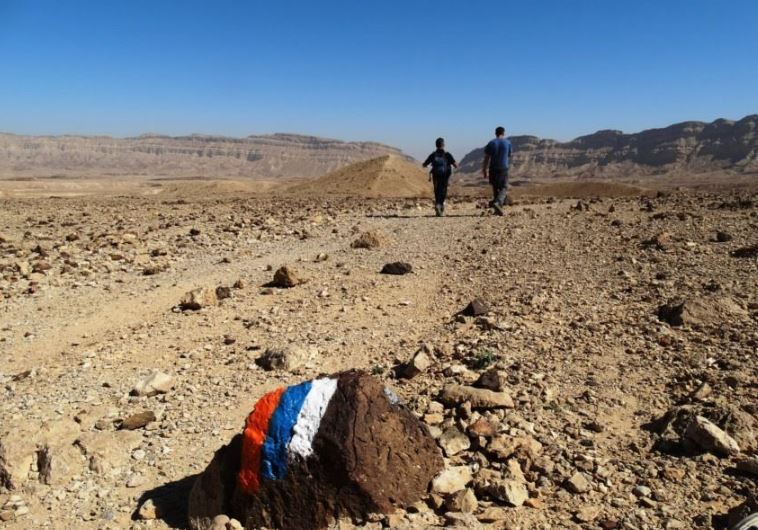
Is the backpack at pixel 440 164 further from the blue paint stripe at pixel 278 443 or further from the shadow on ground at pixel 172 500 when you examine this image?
the blue paint stripe at pixel 278 443

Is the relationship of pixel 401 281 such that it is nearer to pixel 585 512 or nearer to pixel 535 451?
pixel 535 451

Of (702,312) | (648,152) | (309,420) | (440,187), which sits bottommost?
(309,420)

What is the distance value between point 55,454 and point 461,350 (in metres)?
3.33

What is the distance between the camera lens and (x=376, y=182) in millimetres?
25562

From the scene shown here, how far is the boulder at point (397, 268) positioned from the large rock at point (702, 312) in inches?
132

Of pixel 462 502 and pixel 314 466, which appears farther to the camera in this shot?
pixel 462 502

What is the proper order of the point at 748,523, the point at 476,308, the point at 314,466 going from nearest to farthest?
the point at 748,523 → the point at 314,466 → the point at 476,308

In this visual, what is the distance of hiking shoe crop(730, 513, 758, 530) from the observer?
267cm

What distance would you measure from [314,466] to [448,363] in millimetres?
2112

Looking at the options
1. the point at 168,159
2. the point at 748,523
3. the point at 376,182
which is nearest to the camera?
the point at 748,523

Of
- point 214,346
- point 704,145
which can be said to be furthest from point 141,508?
point 704,145

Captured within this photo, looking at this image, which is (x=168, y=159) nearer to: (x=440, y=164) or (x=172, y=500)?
(x=440, y=164)

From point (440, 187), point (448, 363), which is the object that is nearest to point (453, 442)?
point (448, 363)

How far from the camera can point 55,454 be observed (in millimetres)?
3836
